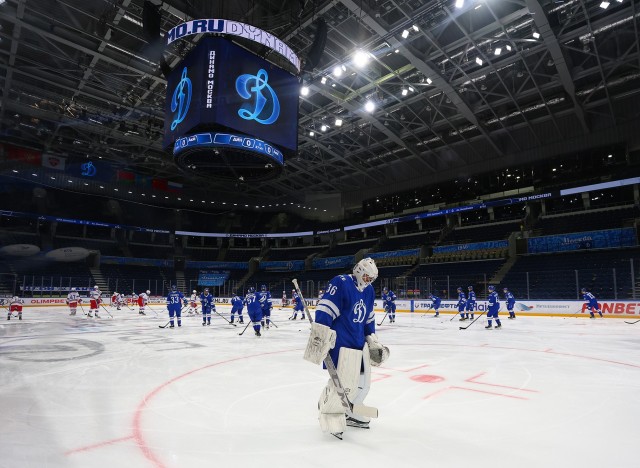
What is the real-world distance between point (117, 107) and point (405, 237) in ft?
81.7

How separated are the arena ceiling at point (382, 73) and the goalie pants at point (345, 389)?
42.2 feet

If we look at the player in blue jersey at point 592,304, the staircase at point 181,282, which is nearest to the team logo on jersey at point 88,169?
the staircase at point 181,282

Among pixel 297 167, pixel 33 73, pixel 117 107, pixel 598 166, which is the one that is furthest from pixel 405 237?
Answer: pixel 33 73

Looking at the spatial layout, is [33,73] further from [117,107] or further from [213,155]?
[213,155]

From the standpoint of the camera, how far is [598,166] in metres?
24.7

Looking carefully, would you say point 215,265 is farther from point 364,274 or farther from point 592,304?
point 364,274

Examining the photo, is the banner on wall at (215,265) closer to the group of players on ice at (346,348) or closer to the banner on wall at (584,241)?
the banner on wall at (584,241)

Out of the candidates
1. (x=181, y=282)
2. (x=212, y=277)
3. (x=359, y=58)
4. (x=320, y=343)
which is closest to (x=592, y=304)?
(x=359, y=58)

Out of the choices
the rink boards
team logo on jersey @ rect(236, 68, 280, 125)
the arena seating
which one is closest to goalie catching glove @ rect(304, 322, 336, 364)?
team logo on jersey @ rect(236, 68, 280, 125)

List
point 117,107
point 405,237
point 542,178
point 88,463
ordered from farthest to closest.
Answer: point 405,237, point 542,178, point 117,107, point 88,463

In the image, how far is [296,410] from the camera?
392 cm

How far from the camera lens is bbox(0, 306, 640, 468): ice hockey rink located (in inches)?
110

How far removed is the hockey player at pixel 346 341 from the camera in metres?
3.10

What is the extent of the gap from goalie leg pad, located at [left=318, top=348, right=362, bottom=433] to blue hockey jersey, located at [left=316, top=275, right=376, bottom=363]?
0.23ft
